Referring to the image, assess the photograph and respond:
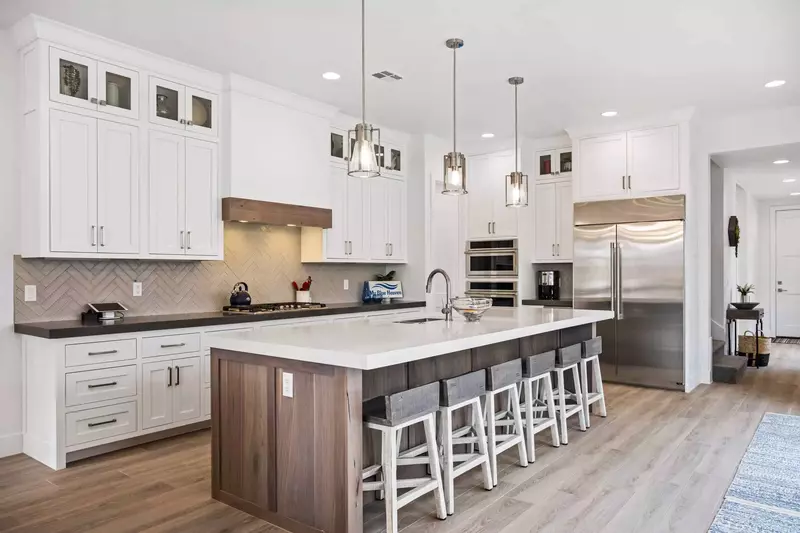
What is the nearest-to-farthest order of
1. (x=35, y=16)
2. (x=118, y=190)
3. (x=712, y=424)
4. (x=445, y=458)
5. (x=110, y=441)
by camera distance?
(x=445, y=458)
(x=35, y=16)
(x=110, y=441)
(x=118, y=190)
(x=712, y=424)

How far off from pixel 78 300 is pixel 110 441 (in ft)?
3.41

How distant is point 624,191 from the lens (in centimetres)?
595

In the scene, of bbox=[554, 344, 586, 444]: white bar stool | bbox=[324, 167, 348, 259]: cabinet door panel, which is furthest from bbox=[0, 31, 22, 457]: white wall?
bbox=[554, 344, 586, 444]: white bar stool

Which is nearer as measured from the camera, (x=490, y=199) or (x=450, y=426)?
(x=450, y=426)

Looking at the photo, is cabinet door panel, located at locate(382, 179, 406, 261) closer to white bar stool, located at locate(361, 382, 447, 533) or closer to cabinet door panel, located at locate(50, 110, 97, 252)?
cabinet door panel, located at locate(50, 110, 97, 252)

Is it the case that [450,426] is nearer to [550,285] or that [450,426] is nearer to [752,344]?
[550,285]

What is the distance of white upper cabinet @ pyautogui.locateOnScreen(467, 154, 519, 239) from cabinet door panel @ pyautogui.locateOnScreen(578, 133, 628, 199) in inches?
35.0

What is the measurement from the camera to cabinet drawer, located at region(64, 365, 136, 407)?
3578 mm

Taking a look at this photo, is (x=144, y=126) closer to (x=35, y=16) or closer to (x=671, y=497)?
(x=35, y=16)

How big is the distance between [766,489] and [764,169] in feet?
17.9

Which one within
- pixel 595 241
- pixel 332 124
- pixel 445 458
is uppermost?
pixel 332 124

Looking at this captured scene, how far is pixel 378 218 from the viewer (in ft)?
20.6

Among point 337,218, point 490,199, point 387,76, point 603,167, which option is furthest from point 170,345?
point 603,167

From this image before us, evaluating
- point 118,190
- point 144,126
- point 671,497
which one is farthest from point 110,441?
point 671,497
